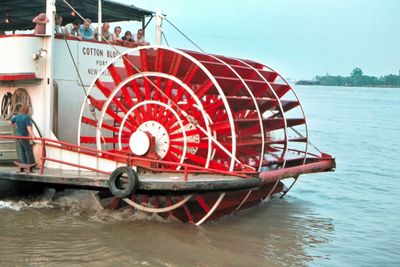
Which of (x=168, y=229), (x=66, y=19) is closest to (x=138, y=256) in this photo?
(x=168, y=229)

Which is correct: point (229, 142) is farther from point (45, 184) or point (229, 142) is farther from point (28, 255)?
point (28, 255)

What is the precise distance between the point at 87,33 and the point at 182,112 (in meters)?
3.17

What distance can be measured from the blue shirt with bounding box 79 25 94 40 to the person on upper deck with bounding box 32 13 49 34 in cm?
105

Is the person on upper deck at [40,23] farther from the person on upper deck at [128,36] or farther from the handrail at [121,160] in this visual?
the person on upper deck at [128,36]

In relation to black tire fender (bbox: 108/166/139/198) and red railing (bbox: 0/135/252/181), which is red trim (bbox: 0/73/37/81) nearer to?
red railing (bbox: 0/135/252/181)

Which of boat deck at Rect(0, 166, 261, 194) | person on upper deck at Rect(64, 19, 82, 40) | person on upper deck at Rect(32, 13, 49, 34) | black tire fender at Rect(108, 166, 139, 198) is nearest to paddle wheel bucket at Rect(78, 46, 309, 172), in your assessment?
boat deck at Rect(0, 166, 261, 194)

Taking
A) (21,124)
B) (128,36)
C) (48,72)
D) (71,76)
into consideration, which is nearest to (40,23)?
(48,72)

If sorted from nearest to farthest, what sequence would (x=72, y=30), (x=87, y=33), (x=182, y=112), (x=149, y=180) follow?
(x=149, y=180)
(x=182, y=112)
(x=72, y=30)
(x=87, y=33)

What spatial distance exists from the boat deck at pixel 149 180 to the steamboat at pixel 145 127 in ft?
0.05

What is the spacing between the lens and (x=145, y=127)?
8.84 m

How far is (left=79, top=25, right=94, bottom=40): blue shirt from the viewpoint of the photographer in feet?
34.3

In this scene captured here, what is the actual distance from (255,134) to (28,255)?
4.68 meters

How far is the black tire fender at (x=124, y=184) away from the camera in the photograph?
7.59m

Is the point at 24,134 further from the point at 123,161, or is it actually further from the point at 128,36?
the point at 128,36
